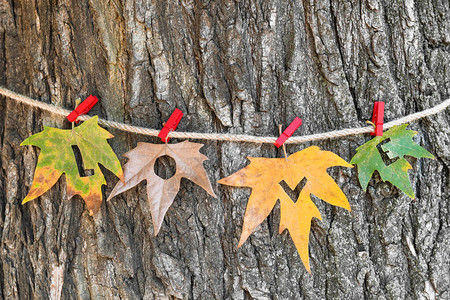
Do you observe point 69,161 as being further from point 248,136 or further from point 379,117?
point 379,117

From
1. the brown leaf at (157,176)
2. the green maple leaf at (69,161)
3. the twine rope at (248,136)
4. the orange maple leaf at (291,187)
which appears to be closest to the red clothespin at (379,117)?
the twine rope at (248,136)

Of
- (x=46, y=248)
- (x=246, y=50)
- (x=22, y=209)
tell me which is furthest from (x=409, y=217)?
(x=22, y=209)

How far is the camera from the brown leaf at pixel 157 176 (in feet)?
3.75

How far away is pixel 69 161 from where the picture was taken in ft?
3.91

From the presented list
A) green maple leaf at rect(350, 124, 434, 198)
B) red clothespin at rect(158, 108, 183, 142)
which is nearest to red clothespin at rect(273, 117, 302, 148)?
green maple leaf at rect(350, 124, 434, 198)

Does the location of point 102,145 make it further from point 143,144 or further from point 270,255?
point 270,255

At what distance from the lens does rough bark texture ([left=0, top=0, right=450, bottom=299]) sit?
1.16 meters

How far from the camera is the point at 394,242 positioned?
1203mm

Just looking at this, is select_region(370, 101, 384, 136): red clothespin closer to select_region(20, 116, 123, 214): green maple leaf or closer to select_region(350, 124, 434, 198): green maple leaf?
select_region(350, 124, 434, 198): green maple leaf

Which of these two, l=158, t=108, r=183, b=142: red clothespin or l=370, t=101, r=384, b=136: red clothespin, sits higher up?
l=158, t=108, r=183, b=142: red clothespin

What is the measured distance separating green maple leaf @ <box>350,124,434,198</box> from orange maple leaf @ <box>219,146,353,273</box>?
0.38 ft

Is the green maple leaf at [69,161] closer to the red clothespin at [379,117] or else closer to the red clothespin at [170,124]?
the red clothespin at [170,124]

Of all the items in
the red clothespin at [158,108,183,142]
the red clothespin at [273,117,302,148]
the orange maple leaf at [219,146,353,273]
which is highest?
the red clothespin at [158,108,183,142]

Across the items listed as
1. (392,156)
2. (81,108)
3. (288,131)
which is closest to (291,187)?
(288,131)
